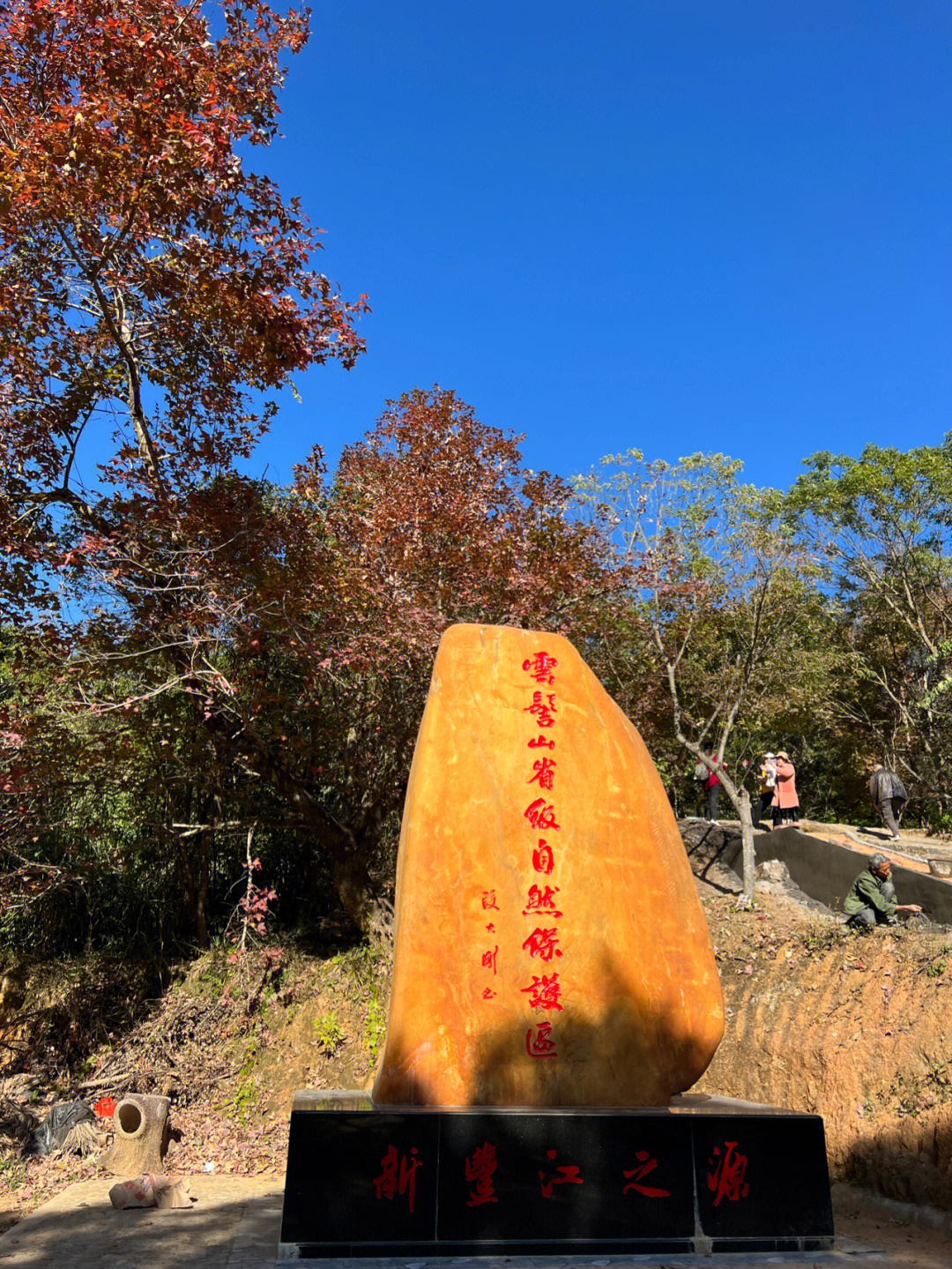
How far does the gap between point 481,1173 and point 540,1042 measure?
0.59 meters

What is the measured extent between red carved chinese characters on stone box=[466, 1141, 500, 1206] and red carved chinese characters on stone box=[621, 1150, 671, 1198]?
0.57 metres

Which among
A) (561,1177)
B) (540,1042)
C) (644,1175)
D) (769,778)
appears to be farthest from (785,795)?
(561,1177)

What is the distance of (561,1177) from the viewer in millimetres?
3639

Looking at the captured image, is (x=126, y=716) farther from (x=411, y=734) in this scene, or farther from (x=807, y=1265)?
(x=807, y=1265)

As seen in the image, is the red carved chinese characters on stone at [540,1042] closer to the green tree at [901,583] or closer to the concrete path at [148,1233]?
the concrete path at [148,1233]

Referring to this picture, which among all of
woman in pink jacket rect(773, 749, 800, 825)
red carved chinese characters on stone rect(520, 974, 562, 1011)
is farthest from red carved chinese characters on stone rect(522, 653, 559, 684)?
woman in pink jacket rect(773, 749, 800, 825)

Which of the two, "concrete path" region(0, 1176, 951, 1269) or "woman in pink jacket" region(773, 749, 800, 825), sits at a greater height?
"woman in pink jacket" region(773, 749, 800, 825)

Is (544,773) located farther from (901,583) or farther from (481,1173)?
(901,583)

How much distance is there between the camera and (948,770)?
53.9ft

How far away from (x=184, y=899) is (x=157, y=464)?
5.22 metres

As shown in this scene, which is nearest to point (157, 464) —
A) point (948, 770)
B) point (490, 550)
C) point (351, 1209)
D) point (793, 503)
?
point (490, 550)

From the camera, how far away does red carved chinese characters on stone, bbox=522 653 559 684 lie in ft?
15.3

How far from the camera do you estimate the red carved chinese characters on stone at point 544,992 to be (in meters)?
4.06

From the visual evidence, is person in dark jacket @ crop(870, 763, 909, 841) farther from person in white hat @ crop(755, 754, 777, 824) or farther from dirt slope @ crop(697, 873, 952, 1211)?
dirt slope @ crop(697, 873, 952, 1211)
